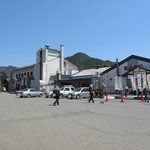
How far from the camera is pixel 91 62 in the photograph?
4205 inches

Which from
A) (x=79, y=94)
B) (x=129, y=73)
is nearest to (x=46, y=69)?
(x=79, y=94)

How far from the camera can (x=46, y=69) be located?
178 feet

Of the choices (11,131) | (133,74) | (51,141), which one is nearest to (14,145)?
(51,141)

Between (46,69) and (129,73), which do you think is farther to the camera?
(46,69)

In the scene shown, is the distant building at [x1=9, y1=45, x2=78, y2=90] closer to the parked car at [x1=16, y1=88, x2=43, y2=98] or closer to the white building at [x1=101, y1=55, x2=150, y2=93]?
the white building at [x1=101, y1=55, x2=150, y2=93]

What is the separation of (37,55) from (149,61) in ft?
123

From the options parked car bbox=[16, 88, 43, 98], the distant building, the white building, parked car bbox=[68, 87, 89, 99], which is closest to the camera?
parked car bbox=[68, 87, 89, 99]

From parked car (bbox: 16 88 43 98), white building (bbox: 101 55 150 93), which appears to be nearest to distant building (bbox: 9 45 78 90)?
white building (bbox: 101 55 150 93)

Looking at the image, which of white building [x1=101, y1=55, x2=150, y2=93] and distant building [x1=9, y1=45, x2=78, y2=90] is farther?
distant building [x1=9, y1=45, x2=78, y2=90]

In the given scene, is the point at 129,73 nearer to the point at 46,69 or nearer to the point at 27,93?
the point at 27,93

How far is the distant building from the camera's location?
53625 mm

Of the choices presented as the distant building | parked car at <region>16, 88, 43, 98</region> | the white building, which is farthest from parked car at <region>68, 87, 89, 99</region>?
the distant building

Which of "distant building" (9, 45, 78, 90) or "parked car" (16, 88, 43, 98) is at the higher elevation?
"distant building" (9, 45, 78, 90)

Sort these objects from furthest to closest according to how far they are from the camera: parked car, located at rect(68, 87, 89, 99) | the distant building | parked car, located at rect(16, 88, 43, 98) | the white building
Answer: the distant building < parked car, located at rect(16, 88, 43, 98) < the white building < parked car, located at rect(68, 87, 89, 99)
